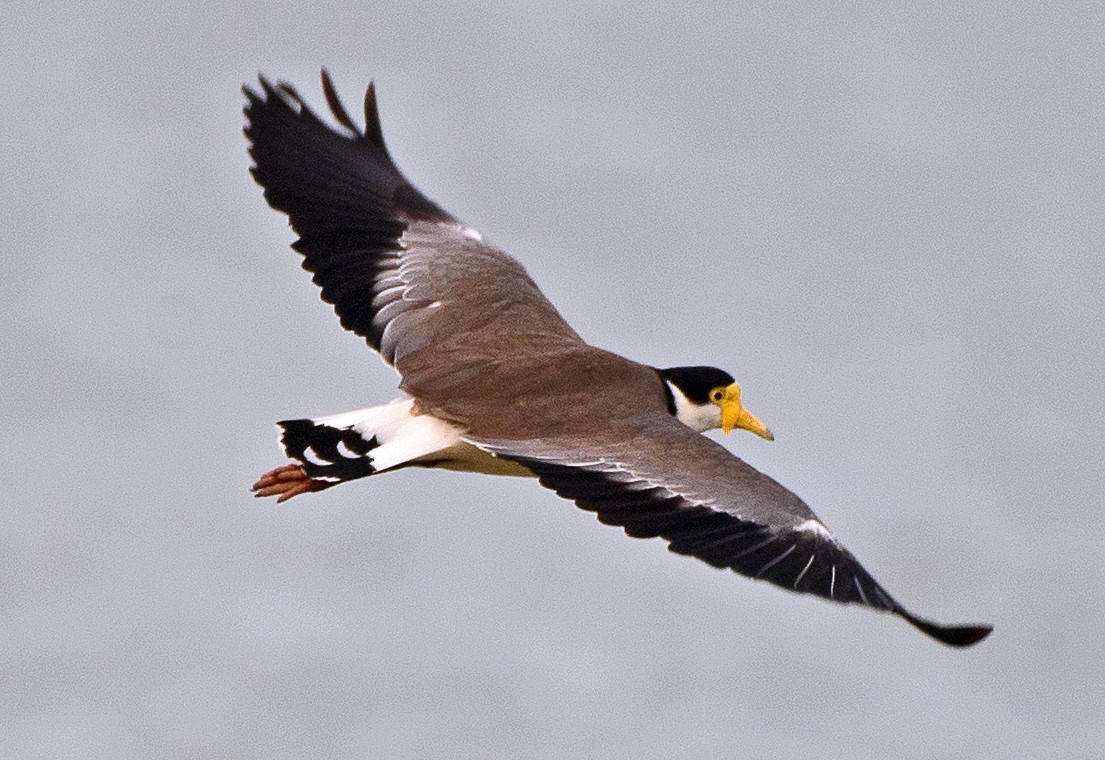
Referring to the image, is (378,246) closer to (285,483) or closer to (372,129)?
(372,129)

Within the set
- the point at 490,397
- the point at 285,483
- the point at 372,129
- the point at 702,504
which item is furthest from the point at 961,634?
the point at 372,129

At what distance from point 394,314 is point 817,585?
2795mm

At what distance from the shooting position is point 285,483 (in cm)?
880

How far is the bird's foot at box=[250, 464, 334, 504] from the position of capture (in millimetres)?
8758

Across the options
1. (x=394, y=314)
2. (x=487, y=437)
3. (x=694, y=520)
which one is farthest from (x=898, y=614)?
(x=394, y=314)

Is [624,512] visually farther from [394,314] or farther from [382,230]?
[382,230]

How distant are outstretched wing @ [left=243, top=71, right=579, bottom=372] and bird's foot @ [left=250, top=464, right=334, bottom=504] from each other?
0.63m

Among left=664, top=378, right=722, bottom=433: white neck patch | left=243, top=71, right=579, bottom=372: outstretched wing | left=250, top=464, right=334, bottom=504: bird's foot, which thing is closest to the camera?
left=250, top=464, right=334, bottom=504: bird's foot

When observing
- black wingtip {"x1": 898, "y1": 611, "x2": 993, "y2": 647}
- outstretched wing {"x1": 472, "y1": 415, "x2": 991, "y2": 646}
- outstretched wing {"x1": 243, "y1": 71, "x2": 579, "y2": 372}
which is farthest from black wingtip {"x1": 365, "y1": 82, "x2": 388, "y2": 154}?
black wingtip {"x1": 898, "y1": 611, "x2": 993, "y2": 647}

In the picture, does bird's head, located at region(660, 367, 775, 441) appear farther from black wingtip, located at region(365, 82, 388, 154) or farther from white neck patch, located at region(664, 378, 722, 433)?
black wingtip, located at region(365, 82, 388, 154)

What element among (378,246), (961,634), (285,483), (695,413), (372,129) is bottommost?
(961,634)

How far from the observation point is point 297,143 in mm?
10047

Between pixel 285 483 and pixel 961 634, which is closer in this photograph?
pixel 961 634

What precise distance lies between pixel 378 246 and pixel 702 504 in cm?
281
